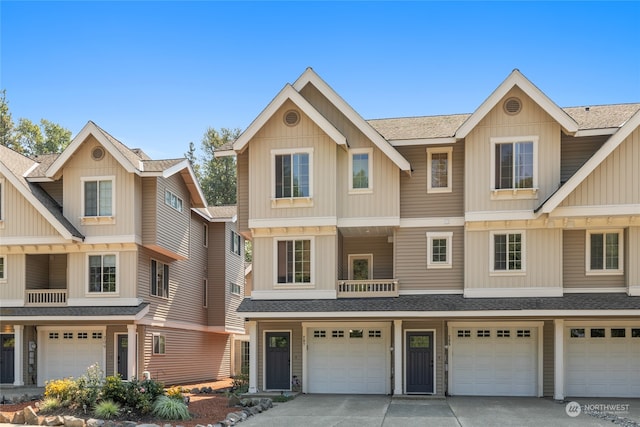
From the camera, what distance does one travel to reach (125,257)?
25469 millimetres

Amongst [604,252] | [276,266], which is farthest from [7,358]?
[604,252]

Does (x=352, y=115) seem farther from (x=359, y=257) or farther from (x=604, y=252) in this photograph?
(x=604, y=252)

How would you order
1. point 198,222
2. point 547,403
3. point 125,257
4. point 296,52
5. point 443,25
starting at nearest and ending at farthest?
point 443,25, point 547,403, point 296,52, point 125,257, point 198,222

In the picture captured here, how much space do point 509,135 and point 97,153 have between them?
15.8 metres

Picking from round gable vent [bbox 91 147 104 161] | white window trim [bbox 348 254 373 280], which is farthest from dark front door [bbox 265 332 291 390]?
round gable vent [bbox 91 147 104 161]

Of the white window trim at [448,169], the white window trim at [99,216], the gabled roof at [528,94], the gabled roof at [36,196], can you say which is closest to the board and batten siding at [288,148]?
the white window trim at [448,169]

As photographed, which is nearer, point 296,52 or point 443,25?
point 443,25

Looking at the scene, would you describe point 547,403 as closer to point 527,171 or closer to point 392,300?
point 392,300

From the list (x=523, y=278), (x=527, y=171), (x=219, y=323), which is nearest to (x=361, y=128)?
(x=527, y=171)

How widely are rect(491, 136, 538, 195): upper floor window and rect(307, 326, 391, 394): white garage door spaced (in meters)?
6.70

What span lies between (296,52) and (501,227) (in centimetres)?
977

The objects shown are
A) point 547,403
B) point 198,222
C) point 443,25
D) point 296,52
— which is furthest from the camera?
point 198,222

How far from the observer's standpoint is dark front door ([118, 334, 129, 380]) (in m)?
26.1

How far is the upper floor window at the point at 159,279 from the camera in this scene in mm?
27250
